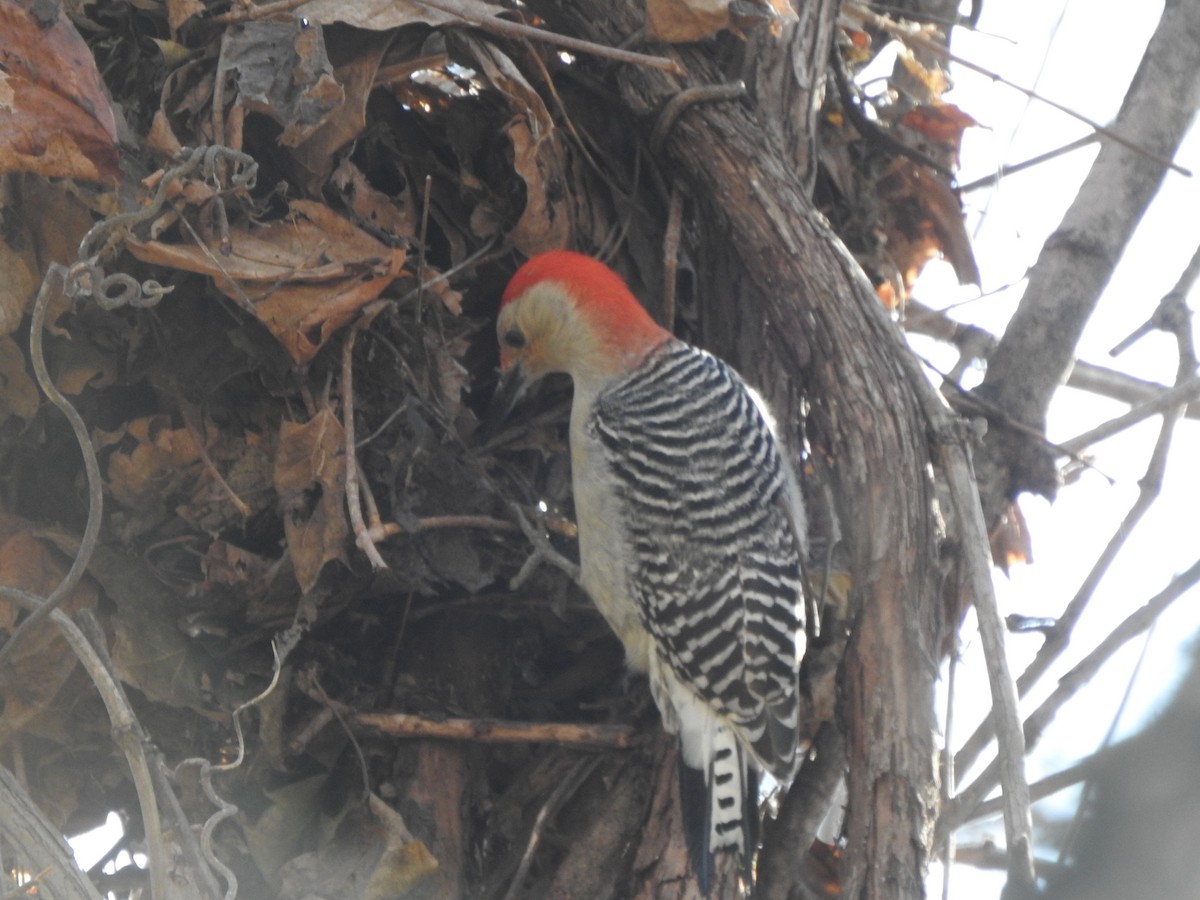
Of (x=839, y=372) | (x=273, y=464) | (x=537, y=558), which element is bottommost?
(x=537, y=558)

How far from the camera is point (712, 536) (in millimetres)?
3227

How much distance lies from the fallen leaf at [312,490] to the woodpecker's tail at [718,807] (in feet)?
2.94

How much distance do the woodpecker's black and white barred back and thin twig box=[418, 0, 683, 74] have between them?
74 cm

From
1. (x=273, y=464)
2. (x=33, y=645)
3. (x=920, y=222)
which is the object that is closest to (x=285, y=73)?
(x=273, y=464)

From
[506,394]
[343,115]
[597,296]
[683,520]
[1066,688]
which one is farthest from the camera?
[506,394]

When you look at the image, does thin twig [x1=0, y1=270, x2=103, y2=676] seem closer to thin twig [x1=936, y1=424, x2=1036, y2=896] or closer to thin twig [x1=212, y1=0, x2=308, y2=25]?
thin twig [x1=212, y1=0, x2=308, y2=25]

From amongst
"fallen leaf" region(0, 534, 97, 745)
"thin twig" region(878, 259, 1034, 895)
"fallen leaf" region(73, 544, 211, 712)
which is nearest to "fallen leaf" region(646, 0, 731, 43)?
"thin twig" region(878, 259, 1034, 895)

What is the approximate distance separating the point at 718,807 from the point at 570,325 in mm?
1320

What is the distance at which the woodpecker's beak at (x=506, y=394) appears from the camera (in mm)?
3562

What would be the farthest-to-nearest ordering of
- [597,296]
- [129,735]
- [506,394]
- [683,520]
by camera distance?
[506,394] < [597,296] < [683,520] < [129,735]

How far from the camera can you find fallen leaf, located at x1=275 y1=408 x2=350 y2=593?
2910mm

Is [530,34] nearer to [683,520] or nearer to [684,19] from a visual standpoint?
[684,19]

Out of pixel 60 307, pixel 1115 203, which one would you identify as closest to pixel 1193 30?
pixel 1115 203

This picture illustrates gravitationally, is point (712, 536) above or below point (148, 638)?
above
